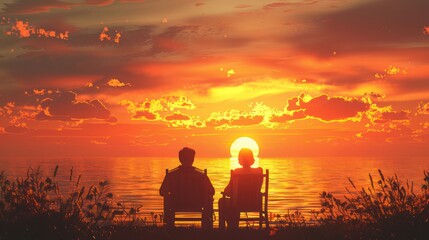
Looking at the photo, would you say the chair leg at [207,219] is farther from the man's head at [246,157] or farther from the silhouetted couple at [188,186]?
the man's head at [246,157]

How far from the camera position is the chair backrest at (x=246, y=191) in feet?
40.8

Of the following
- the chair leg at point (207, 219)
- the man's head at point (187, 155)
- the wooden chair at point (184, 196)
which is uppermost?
the man's head at point (187, 155)

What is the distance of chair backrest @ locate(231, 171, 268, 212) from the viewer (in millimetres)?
12422

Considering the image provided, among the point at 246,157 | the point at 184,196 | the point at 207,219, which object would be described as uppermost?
the point at 246,157

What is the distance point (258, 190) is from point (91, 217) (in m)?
4.35

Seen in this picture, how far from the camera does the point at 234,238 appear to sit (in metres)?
11.4

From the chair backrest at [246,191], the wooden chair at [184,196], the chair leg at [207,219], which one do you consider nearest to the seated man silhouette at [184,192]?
the wooden chair at [184,196]

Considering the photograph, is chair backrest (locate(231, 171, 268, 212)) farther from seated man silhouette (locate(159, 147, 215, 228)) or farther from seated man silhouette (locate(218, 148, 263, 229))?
seated man silhouette (locate(159, 147, 215, 228))

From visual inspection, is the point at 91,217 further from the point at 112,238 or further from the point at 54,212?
the point at 112,238

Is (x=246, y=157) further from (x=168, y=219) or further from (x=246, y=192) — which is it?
(x=168, y=219)

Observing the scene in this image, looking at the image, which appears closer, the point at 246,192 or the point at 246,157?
the point at 246,157

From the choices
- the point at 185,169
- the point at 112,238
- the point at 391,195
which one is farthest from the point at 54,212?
the point at 391,195

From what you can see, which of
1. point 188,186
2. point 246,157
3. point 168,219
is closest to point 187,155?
point 188,186

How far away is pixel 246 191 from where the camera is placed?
1252cm
